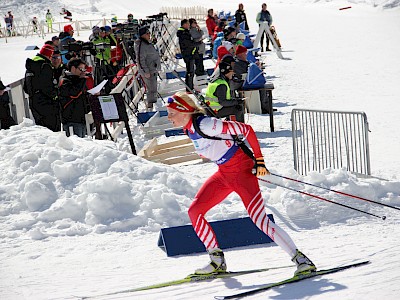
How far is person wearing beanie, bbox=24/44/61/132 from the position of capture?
38.8 feet

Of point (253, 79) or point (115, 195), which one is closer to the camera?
point (115, 195)

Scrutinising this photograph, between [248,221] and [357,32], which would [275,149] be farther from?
[357,32]

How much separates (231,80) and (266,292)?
24.9 ft

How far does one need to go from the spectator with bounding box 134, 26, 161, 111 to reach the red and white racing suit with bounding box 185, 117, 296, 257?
941 centimetres

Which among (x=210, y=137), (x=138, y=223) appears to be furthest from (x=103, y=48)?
(x=210, y=137)

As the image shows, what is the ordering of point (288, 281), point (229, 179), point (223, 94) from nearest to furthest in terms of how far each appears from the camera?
point (288, 281), point (229, 179), point (223, 94)

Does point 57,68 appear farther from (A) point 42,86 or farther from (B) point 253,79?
(B) point 253,79

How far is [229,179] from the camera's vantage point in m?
6.80

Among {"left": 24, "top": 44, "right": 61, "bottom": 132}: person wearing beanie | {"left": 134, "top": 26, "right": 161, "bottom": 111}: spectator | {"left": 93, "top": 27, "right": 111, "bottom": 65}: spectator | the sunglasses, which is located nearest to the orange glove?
the sunglasses

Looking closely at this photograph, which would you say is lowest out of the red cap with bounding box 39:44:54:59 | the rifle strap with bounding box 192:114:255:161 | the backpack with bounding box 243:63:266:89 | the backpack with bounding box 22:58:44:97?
the backpack with bounding box 243:63:266:89

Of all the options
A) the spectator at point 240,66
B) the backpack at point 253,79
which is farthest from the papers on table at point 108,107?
the backpack at point 253,79

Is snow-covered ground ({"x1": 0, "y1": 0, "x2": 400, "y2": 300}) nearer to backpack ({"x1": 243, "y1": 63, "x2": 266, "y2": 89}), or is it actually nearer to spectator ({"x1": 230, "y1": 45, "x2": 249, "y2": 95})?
spectator ({"x1": 230, "y1": 45, "x2": 249, "y2": 95})

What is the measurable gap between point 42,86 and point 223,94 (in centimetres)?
289

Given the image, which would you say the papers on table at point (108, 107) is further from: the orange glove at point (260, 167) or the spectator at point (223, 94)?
the orange glove at point (260, 167)
